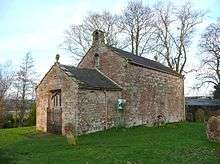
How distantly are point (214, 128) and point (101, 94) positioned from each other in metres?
11.5

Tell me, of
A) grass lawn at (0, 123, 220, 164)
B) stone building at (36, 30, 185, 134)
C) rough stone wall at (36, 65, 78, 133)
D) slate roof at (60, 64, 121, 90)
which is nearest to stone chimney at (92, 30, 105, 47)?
stone building at (36, 30, 185, 134)

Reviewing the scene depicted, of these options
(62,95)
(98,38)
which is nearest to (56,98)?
(62,95)

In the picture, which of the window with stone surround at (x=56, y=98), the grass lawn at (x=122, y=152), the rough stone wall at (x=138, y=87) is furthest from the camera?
the rough stone wall at (x=138, y=87)

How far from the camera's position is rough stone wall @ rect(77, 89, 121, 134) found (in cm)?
2811

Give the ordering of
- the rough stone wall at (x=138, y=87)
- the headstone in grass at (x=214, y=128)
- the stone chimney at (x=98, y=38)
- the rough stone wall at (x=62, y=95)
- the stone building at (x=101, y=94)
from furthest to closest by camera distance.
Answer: the stone chimney at (x=98, y=38) → the rough stone wall at (x=138, y=87) → the stone building at (x=101, y=94) → the rough stone wall at (x=62, y=95) → the headstone in grass at (x=214, y=128)

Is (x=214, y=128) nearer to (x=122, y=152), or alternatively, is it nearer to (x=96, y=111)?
(x=122, y=152)

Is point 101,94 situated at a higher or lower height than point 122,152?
higher

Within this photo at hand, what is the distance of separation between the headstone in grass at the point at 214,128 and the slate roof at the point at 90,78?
10.7m

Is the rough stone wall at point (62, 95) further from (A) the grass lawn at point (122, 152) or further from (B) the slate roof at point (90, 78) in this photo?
(A) the grass lawn at point (122, 152)

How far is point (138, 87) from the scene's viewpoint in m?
34.8

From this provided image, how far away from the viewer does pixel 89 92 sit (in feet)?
95.1

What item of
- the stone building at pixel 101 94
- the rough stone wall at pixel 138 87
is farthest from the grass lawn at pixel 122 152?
the rough stone wall at pixel 138 87

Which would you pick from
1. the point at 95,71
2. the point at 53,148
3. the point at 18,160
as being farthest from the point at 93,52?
the point at 18,160

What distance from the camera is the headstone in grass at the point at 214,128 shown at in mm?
20614
